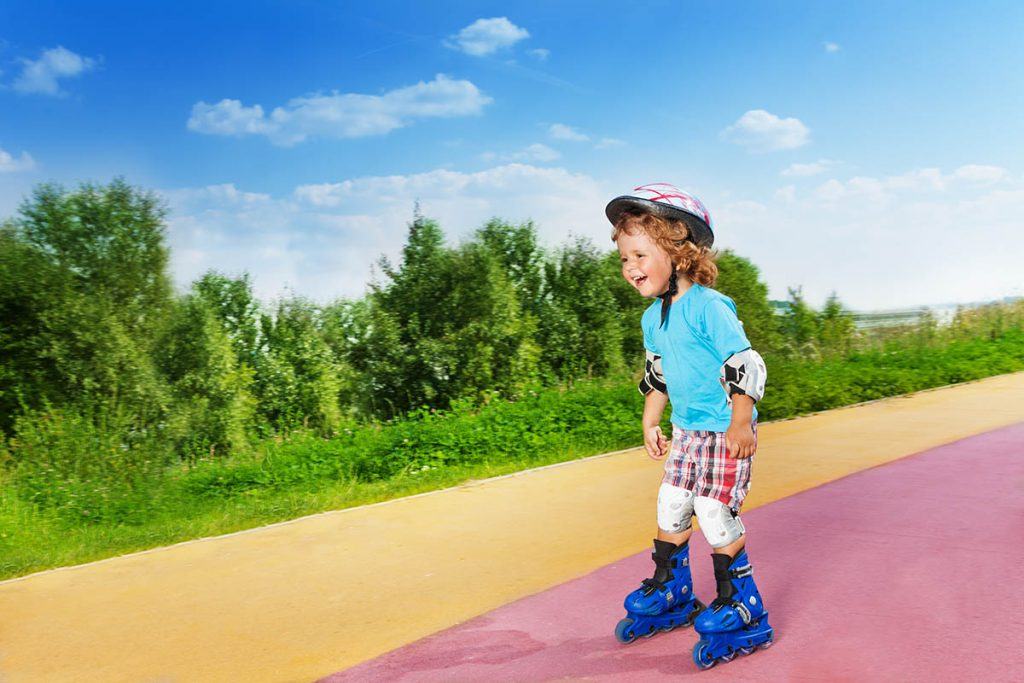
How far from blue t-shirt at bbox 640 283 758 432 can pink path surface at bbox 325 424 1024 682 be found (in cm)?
108

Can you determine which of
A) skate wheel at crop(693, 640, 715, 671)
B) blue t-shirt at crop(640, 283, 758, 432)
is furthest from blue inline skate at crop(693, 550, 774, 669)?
blue t-shirt at crop(640, 283, 758, 432)

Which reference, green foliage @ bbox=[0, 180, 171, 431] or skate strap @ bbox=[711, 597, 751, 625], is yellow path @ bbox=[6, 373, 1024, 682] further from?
green foliage @ bbox=[0, 180, 171, 431]

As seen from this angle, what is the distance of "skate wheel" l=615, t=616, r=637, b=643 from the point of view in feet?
14.1

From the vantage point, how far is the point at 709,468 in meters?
3.97

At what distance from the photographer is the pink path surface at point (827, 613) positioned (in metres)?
4.03

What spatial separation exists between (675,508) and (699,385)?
555 mm

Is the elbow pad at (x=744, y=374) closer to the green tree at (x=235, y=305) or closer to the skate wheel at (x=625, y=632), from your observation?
the skate wheel at (x=625, y=632)

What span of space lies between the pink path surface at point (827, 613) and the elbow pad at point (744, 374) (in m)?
1.20

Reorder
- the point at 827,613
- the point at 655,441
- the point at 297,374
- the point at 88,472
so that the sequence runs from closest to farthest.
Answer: the point at 655,441 → the point at 827,613 → the point at 88,472 → the point at 297,374

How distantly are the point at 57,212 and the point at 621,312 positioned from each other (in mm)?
18882

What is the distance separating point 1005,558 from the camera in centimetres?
546

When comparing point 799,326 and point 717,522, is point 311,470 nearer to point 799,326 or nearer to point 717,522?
point 717,522

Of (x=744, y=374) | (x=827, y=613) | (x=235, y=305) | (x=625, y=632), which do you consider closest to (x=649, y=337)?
(x=744, y=374)

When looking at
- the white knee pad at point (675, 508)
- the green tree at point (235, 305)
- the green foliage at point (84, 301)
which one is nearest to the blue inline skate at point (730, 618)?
the white knee pad at point (675, 508)
